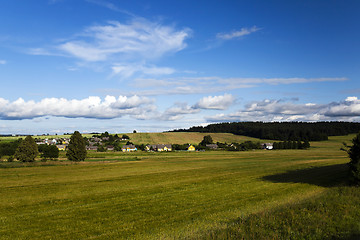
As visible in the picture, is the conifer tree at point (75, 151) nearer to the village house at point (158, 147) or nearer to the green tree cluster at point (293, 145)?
the village house at point (158, 147)

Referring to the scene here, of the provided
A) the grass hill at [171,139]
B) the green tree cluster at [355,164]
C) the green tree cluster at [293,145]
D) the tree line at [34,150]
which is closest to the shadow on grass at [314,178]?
the green tree cluster at [355,164]

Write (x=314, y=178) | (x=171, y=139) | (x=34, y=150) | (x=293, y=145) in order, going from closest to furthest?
(x=314, y=178) → (x=34, y=150) → (x=293, y=145) → (x=171, y=139)

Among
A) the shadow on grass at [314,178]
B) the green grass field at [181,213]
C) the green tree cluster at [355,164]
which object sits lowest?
the shadow on grass at [314,178]

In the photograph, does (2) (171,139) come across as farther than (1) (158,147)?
Yes

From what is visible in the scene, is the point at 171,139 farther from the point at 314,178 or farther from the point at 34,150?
the point at 314,178

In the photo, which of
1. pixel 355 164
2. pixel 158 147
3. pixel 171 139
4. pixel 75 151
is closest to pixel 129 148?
pixel 158 147

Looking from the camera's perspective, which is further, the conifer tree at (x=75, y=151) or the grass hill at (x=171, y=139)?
the grass hill at (x=171, y=139)

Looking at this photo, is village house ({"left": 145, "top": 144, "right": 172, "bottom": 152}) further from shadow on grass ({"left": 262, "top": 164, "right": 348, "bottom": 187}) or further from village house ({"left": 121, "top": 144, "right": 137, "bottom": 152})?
shadow on grass ({"left": 262, "top": 164, "right": 348, "bottom": 187})

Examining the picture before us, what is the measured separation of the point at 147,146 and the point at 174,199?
12515 cm

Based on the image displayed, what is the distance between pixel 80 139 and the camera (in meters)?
74.1

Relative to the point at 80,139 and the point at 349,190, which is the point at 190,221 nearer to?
the point at 349,190

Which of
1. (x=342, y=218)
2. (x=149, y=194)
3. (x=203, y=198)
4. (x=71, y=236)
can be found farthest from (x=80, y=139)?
(x=342, y=218)

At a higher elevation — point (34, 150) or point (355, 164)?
point (34, 150)

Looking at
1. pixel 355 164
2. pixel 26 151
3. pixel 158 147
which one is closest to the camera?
pixel 355 164
